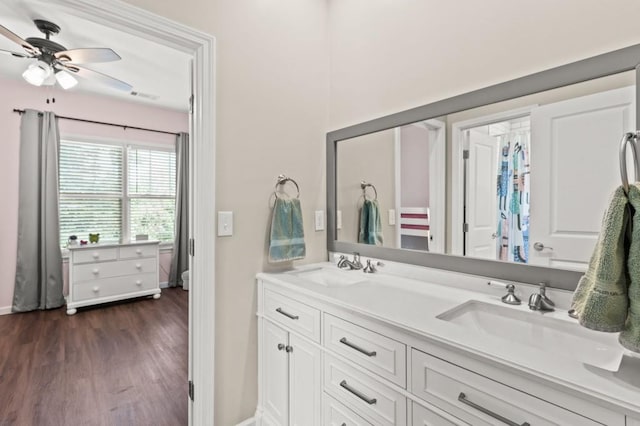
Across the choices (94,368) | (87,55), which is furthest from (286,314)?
(87,55)

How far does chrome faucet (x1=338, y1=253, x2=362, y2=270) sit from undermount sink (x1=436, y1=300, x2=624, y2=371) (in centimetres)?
71

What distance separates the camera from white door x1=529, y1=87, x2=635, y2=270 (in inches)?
41.3

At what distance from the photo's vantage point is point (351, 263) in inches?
72.7

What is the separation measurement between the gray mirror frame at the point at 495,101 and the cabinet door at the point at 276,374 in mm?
658

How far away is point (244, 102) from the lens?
1.71 metres

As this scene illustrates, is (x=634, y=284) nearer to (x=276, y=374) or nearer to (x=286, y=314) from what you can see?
(x=286, y=314)

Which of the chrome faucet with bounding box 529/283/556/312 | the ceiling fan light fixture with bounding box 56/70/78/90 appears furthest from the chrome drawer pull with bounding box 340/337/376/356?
the ceiling fan light fixture with bounding box 56/70/78/90

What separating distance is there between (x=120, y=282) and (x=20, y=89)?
→ 2526 millimetres

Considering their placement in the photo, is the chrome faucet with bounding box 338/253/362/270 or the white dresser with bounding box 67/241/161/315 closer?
the chrome faucet with bounding box 338/253/362/270

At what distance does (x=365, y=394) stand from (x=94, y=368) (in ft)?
7.78

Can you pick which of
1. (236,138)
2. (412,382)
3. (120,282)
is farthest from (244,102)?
(120,282)

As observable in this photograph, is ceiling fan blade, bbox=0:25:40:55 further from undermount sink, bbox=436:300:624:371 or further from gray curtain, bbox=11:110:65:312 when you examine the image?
undermount sink, bbox=436:300:624:371

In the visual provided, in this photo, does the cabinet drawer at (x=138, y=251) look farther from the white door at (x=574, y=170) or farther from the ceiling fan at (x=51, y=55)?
the white door at (x=574, y=170)

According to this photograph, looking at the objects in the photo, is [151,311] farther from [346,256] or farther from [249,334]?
[346,256]
